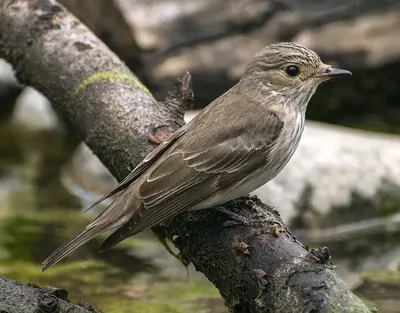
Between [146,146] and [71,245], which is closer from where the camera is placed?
[71,245]

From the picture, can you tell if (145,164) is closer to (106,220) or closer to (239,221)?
(106,220)

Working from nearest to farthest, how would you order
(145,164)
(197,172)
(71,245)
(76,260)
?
(71,245) < (197,172) < (145,164) < (76,260)

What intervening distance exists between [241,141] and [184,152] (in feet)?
1.19

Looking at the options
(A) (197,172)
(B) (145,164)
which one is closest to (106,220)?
(B) (145,164)

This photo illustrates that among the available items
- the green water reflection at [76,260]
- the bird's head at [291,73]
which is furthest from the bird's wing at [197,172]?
the green water reflection at [76,260]

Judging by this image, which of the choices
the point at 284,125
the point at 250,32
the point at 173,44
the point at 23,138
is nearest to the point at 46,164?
the point at 23,138

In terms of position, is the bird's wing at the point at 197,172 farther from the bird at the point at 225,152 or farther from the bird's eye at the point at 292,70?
the bird's eye at the point at 292,70

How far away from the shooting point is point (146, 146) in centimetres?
534

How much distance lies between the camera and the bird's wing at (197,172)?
466 cm

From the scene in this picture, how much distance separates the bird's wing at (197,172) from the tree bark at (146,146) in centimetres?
18

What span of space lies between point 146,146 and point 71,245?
1018 mm

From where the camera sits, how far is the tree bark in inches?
156

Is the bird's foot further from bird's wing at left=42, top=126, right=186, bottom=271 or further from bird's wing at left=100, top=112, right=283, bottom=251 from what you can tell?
bird's wing at left=42, top=126, right=186, bottom=271

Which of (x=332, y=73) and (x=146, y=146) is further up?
(x=332, y=73)
